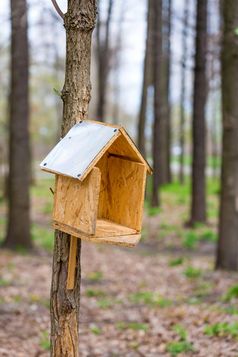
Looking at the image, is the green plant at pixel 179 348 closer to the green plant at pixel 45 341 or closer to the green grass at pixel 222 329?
the green grass at pixel 222 329

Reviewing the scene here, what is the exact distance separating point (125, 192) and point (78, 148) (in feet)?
2.17

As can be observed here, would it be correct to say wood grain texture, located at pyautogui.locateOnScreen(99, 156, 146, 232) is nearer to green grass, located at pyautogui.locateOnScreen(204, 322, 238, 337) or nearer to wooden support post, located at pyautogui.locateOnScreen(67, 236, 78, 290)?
wooden support post, located at pyautogui.locateOnScreen(67, 236, 78, 290)

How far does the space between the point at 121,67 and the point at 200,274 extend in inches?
930

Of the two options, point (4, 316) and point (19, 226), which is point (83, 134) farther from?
point (19, 226)

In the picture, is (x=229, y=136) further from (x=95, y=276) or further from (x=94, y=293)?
(x=95, y=276)

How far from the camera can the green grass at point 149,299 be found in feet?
24.4

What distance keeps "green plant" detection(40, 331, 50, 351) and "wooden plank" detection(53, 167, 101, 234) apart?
2.48 m

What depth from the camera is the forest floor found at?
220 inches

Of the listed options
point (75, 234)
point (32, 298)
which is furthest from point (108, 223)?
point (32, 298)

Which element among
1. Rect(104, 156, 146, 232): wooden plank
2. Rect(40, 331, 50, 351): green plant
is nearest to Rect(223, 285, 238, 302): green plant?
Rect(40, 331, 50, 351): green plant

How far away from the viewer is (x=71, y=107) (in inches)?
140

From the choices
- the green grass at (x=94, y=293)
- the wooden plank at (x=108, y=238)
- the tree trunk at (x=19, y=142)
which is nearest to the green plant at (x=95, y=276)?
the green grass at (x=94, y=293)

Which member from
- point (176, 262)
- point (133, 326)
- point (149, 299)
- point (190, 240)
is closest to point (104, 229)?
point (133, 326)

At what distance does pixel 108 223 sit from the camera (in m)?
3.78
